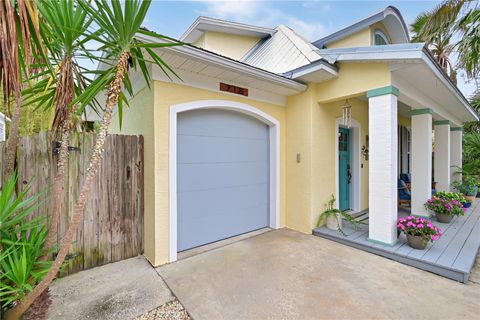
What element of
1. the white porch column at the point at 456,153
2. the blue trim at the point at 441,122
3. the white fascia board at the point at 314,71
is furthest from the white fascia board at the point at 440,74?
the white porch column at the point at 456,153

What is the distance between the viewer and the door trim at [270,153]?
3354mm

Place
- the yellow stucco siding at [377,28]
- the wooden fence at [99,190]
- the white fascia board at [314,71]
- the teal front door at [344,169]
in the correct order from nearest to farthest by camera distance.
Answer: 1. the wooden fence at [99,190]
2. the white fascia board at [314,71]
3. the teal front door at [344,169]
4. the yellow stucco siding at [377,28]

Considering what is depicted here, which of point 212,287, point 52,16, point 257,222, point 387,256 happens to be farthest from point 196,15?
point 387,256

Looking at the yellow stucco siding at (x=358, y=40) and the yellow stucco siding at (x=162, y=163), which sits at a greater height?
the yellow stucco siding at (x=358, y=40)

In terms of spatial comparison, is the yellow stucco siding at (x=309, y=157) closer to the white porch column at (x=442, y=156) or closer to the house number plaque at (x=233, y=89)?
the house number plaque at (x=233, y=89)

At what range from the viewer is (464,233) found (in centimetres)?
420

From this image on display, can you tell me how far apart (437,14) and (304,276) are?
910 centimetres

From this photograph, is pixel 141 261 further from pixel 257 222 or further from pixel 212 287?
pixel 257 222

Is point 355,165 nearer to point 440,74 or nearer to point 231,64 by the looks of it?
point 440,74

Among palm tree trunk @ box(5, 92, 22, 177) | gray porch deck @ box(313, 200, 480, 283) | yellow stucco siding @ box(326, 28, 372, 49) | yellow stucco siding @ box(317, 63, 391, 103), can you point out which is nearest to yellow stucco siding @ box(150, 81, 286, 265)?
palm tree trunk @ box(5, 92, 22, 177)

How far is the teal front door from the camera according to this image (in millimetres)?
5523

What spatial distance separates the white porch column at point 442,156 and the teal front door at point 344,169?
3.39m

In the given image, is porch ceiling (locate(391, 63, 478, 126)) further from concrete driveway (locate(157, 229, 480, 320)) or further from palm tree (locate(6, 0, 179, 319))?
palm tree (locate(6, 0, 179, 319))

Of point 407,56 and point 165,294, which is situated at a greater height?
point 407,56
